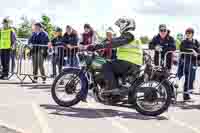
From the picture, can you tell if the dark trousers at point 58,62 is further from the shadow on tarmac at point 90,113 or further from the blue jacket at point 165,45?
the shadow on tarmac at point 90,113

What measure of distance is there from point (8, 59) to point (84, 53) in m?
6.18

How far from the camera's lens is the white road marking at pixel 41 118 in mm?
8321

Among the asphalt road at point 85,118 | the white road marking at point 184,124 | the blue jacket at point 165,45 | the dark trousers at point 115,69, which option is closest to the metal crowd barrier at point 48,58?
the blue jacket at point 165,45

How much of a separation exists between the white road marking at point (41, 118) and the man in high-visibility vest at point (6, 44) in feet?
16.9

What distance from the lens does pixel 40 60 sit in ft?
50.9

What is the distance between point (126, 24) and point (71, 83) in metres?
1.57

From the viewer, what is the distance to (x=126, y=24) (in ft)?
33.5

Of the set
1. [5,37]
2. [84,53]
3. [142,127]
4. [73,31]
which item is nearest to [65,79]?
[84,53]

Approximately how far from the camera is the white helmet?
10211 millimetres

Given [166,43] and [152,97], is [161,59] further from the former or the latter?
[152,97]

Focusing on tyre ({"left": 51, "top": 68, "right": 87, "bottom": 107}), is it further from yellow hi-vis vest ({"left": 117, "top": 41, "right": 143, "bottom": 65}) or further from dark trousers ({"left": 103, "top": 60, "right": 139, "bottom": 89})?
yellow hi-vis vest ({"left": 117, "top": 41, "right": 143, "bottom": 65})

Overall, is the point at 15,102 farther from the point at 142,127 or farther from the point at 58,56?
the point at 58,56

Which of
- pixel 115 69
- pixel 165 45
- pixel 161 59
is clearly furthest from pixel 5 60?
pixel 115 69

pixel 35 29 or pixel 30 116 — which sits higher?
pixel 35 29
